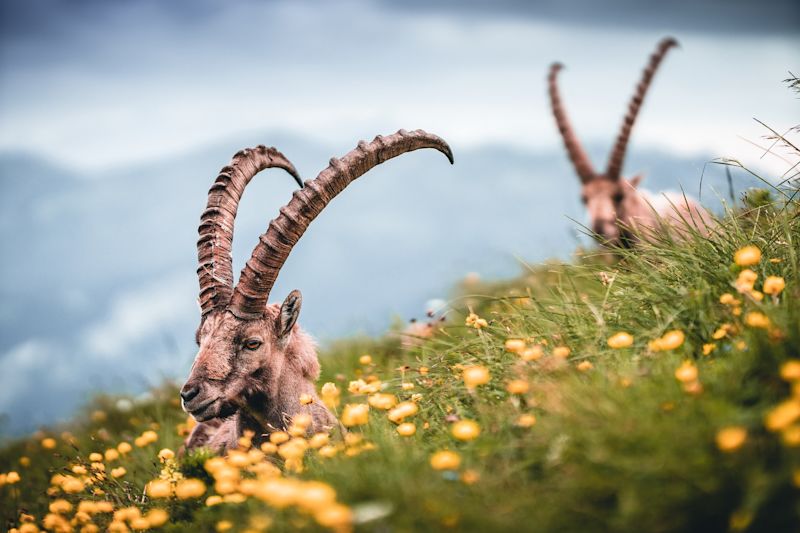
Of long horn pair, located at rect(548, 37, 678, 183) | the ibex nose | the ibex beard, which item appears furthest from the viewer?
long horn pair, located at rect(548, 37, 678, 183)

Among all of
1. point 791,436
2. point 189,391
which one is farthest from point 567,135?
point 791,436

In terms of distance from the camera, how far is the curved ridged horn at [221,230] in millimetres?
5148

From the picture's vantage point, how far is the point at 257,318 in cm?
506

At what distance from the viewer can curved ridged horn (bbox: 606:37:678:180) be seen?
1162cm

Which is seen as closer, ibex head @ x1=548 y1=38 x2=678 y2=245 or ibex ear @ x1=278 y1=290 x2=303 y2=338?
ibex ear @ x1=278 y1=290 x2=303 y2=338

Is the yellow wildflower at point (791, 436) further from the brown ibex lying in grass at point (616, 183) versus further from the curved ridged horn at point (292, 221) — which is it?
the brown ibex lying in grass at point (616, 183)

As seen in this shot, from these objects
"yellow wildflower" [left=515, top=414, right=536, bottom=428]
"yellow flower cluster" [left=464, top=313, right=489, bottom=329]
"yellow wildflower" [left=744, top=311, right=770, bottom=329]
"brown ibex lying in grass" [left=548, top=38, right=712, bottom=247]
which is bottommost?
"yellow wildflower" [left=515, top=414, right=536, bottom=428]

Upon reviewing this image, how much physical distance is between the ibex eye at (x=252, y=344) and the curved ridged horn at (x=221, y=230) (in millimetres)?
397

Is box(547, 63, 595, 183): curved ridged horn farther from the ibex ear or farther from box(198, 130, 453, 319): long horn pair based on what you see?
the ibex ear

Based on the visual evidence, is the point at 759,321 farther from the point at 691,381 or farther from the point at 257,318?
the point at 257,318

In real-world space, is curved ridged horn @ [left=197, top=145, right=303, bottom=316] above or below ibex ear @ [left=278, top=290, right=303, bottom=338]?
above

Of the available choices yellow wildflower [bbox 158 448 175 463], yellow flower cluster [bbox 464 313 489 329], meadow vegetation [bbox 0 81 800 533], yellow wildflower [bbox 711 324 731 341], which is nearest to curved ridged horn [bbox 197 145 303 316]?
yellow wildflower [bbox 158 448 175 463]

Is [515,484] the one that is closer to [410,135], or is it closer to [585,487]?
[585,487]

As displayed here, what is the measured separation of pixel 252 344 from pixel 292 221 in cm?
103
